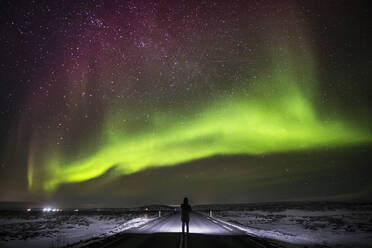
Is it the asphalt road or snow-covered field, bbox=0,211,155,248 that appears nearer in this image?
the asphalt road

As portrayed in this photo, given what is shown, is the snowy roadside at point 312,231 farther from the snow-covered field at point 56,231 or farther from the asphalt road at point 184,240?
the snow-covered field at point 56,231

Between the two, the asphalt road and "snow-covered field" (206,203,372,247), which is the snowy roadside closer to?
"snow-covered field" (206,203,372,247)

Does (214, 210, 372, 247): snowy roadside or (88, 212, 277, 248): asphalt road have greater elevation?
(88, 212, 277, 248): asphalt road

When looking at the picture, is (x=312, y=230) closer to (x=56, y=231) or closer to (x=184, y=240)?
(x=184, y=240)

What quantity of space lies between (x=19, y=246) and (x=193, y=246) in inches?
454

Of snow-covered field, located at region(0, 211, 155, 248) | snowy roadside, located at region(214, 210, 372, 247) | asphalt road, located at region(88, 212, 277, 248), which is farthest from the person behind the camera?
snow-covered field, located at region(0, 211, 155, 248)

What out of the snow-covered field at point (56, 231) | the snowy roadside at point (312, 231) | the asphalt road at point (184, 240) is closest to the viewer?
the asphalt road at point (184, 240)

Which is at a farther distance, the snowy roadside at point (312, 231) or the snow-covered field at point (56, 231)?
the snow-covered field at point (56, 231)

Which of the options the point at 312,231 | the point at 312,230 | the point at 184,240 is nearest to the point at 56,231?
the point at 184,240

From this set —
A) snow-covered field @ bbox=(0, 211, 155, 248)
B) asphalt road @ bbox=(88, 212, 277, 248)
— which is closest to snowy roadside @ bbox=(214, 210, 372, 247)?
asphalt road @ bbox=(88, 212, 277, 248)

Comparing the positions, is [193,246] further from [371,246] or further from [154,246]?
[371,246]

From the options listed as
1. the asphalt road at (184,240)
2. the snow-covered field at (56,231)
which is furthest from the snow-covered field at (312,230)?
the snow-covered field at (56,231)

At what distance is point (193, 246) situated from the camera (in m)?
12.0

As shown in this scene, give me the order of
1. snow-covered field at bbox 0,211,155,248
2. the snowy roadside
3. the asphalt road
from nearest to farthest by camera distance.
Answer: the asphalt road, the snowy roadside, snow-covered field at bbox 0,211,155,248
